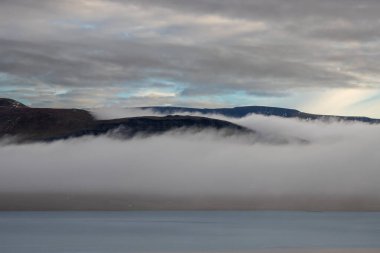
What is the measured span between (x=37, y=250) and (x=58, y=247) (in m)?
6.81

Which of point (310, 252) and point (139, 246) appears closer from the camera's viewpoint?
point (310, 252)

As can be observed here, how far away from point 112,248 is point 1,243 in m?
35.5

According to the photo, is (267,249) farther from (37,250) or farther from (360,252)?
(37,250)

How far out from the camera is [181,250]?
477ft

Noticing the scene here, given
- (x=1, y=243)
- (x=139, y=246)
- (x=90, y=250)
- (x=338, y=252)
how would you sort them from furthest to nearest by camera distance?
(x=1, y=243)
(x=139, y=246)
(x=90, y=250)
(x=338, y=252)

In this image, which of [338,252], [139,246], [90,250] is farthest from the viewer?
[139,246]

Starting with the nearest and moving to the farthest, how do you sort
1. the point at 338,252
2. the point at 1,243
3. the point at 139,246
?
the point at 338,252, the point at 139,246, the point at 1,243

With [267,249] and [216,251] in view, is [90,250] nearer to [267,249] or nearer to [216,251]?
[216,251]

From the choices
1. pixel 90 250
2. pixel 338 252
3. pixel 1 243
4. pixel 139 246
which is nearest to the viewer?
pixel 338 252

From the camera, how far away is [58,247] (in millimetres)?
160875

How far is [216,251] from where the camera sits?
144 metres

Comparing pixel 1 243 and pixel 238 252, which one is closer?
pixel 238 252

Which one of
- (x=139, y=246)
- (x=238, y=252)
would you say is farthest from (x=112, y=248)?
(x=238, y=252)

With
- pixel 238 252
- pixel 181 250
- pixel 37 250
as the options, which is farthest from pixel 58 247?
pixel 238 252
